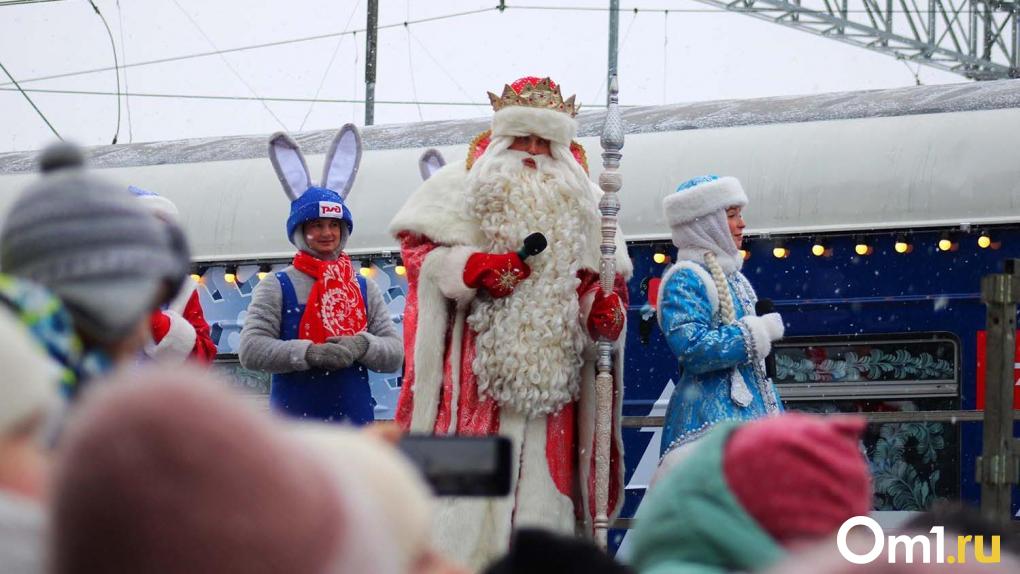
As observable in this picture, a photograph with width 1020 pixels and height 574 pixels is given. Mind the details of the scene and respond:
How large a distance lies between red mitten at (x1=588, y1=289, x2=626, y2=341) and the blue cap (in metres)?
1.22

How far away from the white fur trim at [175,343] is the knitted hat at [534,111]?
4.56 feet

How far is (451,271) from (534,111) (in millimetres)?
691

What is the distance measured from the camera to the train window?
23.8 feet

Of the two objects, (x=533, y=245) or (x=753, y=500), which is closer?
(x=753, y=500)

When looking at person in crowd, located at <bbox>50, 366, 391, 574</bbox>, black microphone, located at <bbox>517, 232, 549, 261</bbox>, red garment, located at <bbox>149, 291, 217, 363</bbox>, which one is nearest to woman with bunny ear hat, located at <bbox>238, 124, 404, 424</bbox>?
red garment, located at <bbox>149, 291, 217, 363</bbox>

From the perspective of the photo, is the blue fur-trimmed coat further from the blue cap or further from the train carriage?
the blue cap

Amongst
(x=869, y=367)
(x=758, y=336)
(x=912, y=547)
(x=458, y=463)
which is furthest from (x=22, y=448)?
(x=869, y=367)

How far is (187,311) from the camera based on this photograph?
21.1ft

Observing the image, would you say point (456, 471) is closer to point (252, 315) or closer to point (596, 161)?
point (252, 315)

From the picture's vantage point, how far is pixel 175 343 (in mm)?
6039

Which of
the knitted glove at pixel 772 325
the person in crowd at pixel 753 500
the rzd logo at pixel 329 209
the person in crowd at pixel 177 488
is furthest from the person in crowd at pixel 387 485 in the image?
the rzd logo at pixel 329 209

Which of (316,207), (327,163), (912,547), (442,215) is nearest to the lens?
(912,547)

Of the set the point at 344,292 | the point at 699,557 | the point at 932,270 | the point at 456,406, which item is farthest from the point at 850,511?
the point at 932,270

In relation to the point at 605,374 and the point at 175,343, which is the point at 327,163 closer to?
the point at 175,343
